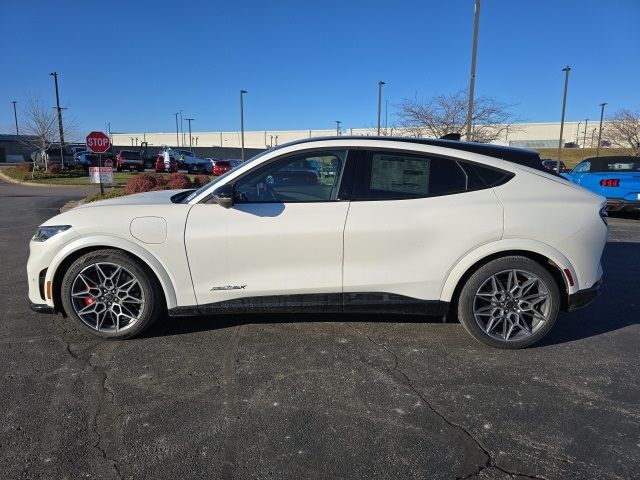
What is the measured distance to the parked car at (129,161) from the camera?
123ft

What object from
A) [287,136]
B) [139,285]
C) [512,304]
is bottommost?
[512,304]

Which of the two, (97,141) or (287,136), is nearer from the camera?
(97,141)

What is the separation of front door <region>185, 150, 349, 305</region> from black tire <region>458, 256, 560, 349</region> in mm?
1077

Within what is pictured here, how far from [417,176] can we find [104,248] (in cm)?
265

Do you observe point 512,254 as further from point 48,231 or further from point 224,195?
point 48,231

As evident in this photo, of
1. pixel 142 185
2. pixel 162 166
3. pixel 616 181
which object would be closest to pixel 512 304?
pixel 616 181

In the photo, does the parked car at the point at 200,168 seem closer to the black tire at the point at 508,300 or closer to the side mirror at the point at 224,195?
the side mirror at the point at 224,195

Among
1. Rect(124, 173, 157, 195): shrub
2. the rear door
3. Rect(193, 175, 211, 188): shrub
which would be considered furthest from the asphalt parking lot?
Rect(124, 173, 157, 195): shrub

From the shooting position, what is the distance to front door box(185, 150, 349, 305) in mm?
3691

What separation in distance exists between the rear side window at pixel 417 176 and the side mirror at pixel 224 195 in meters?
1.01

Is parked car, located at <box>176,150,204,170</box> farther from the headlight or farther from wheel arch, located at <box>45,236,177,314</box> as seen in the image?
wheel arch, located at <box>45,236,177,314</box>

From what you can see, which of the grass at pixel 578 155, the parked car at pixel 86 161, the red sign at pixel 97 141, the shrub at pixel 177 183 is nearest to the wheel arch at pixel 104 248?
the shrub at pixel 177 183

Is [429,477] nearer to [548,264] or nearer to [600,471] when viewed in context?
[600,471]

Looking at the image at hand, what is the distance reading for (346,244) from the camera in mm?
3707
